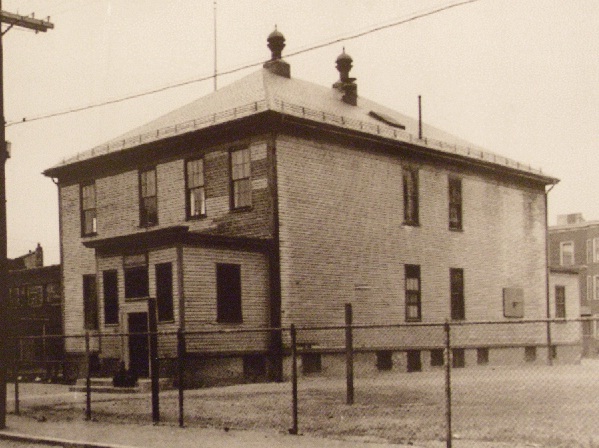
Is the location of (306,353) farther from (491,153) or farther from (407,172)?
(491,153)

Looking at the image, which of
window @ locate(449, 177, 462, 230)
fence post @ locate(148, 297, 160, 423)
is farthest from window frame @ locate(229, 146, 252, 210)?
fence post @ locate(148, 297, 160, 423)

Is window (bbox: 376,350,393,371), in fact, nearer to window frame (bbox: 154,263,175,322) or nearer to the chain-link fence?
the chain-link fence

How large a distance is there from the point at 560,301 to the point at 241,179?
21.0m

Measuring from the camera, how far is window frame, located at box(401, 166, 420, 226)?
109 feet

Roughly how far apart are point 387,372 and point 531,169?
1495cm

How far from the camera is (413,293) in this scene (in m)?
33.1

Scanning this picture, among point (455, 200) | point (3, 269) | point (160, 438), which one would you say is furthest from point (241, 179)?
point (160, 438)

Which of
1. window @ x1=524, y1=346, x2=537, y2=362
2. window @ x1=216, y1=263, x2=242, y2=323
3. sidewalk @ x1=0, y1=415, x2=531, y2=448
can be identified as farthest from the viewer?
window @ x1=524, y1=346, x2=537, y2=362

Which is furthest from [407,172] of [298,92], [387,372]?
[387,372]

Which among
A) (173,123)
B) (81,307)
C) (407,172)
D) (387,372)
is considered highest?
(173,123)

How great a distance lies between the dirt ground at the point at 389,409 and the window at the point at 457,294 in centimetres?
693

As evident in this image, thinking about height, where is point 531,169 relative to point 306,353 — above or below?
above

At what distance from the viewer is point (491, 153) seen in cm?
3881

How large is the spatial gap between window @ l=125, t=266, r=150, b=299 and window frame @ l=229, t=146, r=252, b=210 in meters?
3.99
